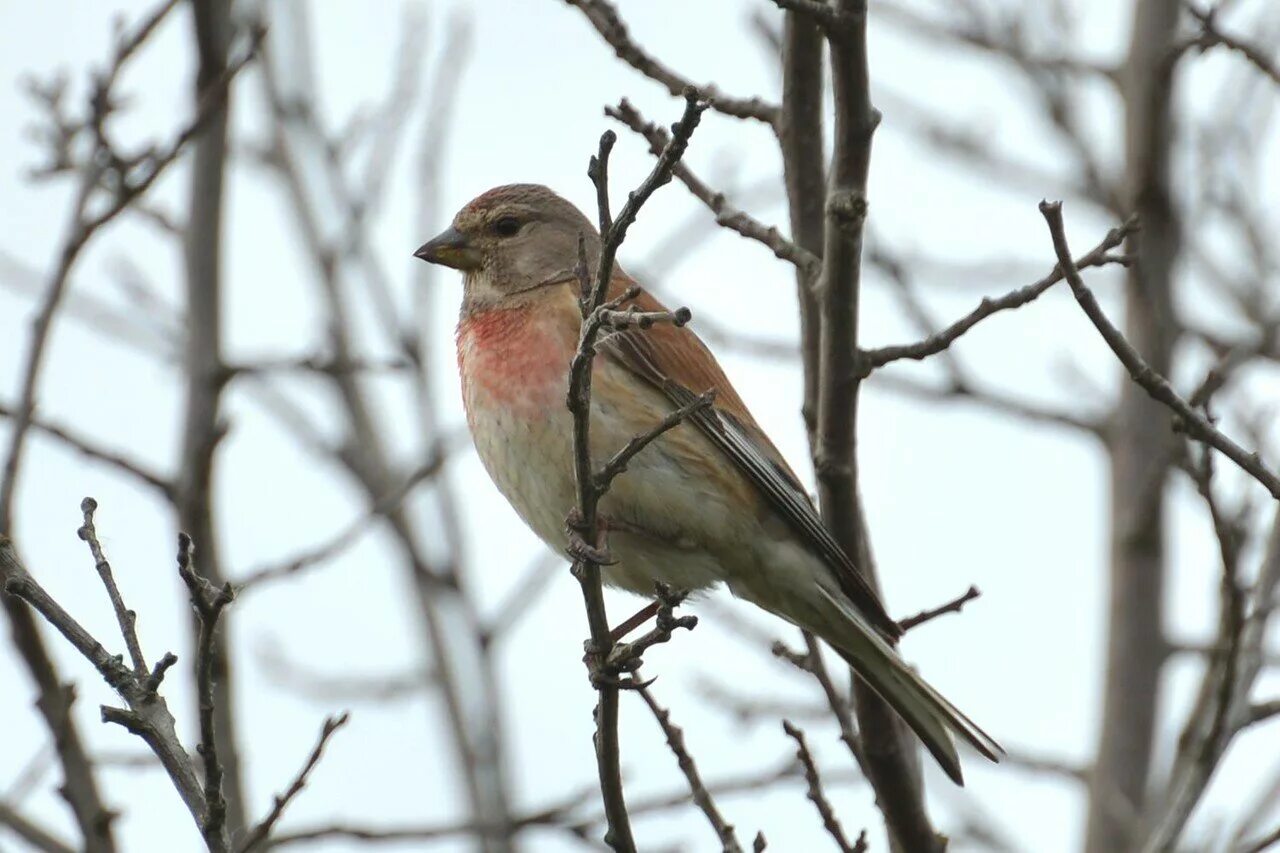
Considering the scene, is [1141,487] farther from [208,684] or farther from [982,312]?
[208,684]

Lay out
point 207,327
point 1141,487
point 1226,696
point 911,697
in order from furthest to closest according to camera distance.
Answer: point 1141,487 < point 207,327 < point 911,697 < point 1226,696

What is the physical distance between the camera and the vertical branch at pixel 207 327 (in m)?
5.02

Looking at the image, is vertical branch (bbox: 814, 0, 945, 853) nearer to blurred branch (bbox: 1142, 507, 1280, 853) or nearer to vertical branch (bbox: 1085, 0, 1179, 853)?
blurred branch (bbox: 1142, 507, 1280, 853)

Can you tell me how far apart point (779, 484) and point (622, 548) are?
1.59ft

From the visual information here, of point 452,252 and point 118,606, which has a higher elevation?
point 452,252

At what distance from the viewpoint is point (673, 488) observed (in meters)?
4.87

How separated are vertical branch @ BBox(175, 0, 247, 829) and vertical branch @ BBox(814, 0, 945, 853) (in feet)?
5.71

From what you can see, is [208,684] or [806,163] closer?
[208,684]

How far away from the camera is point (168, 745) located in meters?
3.06

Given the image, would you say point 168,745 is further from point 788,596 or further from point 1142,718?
point 1142,718

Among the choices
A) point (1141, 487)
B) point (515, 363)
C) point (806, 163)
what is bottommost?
point (515, 363)

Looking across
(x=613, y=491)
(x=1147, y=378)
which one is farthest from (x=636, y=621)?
(x=1147, y=378)

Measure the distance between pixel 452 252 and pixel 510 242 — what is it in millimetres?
202

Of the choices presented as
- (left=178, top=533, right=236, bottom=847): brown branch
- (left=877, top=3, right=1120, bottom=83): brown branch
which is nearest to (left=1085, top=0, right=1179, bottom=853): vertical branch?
(left=877, top=3, right=1120, bottom=83): brown branch
